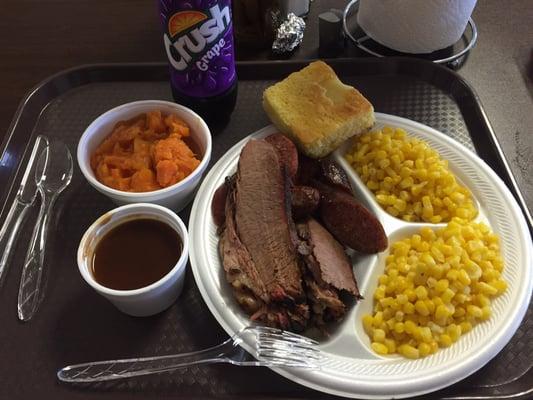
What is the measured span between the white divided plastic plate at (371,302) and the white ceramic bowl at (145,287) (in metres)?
0.10

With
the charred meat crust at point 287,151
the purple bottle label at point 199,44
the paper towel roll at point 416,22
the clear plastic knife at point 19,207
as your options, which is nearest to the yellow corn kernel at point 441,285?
the charred meat crust at point 287,151

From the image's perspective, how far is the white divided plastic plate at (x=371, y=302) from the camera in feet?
4.24

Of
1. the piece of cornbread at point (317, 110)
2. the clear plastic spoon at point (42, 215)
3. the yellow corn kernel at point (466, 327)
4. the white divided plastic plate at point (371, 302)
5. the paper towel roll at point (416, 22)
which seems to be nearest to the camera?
the white divided plastic plate at point (371, 302)

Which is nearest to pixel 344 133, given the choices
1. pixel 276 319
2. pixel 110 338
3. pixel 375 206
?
pixel 375 206

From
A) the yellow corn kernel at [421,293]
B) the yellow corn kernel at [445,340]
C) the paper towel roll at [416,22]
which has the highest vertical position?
the paper towel roll at [416,22]

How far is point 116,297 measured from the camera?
1.33 m

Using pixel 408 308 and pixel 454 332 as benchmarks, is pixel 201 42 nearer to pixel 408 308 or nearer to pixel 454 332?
pixel 408 308

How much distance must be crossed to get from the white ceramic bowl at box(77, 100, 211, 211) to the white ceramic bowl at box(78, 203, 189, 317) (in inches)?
2.9

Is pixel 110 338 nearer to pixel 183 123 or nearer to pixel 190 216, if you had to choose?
pixel 190 216

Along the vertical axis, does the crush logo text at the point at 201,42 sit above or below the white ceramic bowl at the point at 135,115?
above

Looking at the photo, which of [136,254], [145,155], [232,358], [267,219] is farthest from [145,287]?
[145,155]

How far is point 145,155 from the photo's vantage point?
170cm

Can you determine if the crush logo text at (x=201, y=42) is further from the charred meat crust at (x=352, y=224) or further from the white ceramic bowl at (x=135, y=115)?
the charred meat crust at (x=352, y=224)

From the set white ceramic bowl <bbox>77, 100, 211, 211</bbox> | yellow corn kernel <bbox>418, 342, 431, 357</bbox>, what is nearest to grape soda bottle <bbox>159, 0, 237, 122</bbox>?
white ceramic bowl <bbox>77, 100, 211, 211</bbox>
